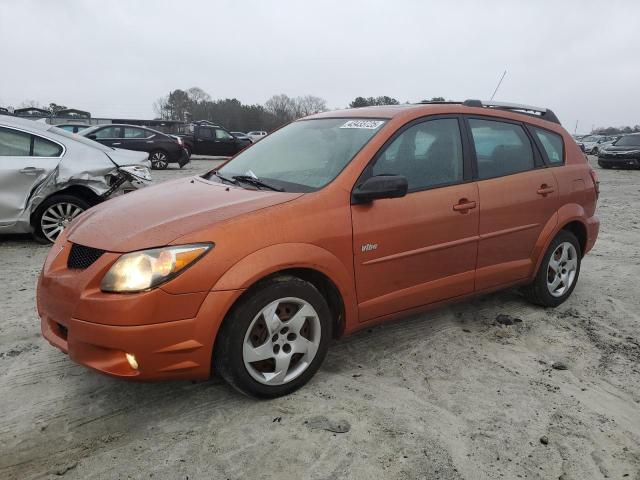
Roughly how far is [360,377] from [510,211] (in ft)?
5.61

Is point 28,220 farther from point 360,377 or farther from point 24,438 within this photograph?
point 360,377

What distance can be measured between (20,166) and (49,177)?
0.31 metres

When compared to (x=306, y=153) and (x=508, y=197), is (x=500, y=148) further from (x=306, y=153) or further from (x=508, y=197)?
(x=306, y=153)

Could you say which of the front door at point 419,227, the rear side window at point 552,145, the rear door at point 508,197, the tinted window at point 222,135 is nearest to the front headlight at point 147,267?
the front door at point 419,227

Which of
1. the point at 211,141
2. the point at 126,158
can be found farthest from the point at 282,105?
the point at 126,158

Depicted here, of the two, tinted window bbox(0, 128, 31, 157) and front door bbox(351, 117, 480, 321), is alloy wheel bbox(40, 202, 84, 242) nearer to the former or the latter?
tinted window bbox(0, 128, 31, 157)

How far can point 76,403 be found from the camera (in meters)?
2.85

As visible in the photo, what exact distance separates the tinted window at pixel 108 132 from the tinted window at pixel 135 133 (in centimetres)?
30

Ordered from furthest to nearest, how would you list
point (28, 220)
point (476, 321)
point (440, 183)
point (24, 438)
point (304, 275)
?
point (28, 220)
point (476, 321)
point (440, 183)
point (304, 275)
point (24, 438)

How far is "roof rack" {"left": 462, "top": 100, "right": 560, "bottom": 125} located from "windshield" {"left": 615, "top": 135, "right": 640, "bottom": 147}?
19.3m

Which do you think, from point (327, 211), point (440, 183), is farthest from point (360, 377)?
point (440, 183)

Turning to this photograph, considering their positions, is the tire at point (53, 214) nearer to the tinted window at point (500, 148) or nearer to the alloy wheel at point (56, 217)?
the alloy wheel at point (56, 217)

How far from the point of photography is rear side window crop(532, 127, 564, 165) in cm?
433

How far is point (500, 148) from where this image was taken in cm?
399
